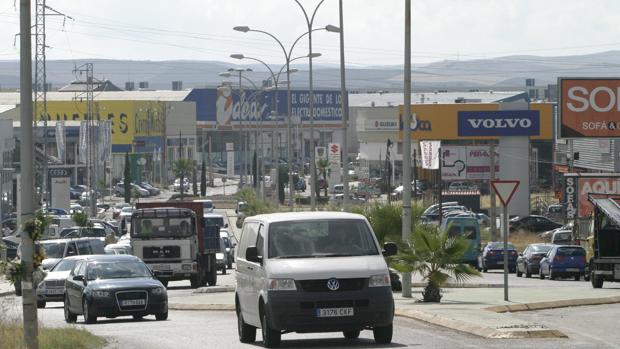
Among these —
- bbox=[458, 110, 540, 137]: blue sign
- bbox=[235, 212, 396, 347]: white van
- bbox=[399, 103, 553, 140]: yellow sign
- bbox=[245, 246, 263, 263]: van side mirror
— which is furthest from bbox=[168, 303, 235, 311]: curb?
bbox=[399, 103, 553, 140]: yellow sign

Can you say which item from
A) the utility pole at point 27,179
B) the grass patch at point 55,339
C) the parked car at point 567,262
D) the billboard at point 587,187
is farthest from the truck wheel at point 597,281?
the utility pole at point 27,179

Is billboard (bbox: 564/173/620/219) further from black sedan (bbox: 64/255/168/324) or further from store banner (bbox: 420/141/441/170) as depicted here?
black sedan (bbox: 64/255/168/324)

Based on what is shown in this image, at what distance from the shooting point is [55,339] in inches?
837

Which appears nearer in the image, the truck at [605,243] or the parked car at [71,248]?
the truck at [605,243]

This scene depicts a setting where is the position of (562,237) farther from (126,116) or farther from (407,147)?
(126,116)

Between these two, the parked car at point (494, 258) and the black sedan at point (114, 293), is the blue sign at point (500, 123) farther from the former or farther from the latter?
the black sedan at point (114, 293)

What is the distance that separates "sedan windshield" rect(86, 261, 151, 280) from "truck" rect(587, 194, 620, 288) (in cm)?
1484

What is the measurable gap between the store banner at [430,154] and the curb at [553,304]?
7262 centimetres

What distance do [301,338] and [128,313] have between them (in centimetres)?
713

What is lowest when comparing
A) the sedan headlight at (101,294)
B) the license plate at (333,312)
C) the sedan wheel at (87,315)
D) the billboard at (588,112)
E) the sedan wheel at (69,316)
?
the sedan wheel at (69,316)

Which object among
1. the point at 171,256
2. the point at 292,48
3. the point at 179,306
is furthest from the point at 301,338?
the point at 292,48

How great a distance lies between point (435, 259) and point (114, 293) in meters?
6.88

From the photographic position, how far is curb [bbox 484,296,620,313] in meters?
27.4

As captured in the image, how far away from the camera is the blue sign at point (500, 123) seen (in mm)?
103625
